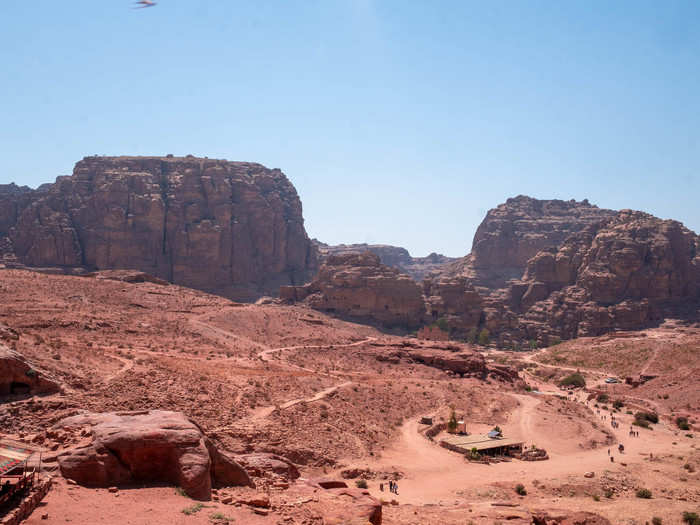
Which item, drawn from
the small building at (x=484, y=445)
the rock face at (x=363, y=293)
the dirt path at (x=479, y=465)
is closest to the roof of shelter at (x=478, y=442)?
the small building at (x=484, y=445)

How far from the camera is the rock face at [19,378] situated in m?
22.2

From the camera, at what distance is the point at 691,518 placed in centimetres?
2538

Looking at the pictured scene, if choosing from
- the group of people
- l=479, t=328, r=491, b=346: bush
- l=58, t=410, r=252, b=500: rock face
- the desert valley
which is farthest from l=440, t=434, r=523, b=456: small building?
l=479, t=328, r=491, b=346: bush

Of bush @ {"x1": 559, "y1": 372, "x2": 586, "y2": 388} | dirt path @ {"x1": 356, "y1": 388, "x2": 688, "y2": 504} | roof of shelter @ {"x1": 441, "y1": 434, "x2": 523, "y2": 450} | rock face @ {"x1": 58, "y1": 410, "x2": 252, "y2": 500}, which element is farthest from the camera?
bush @ {"x1": 559, "y1": 372, "x2": 586, "y2": 388}

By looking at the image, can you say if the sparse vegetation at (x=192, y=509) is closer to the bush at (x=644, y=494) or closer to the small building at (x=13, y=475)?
the small building at (x=13, y=475)

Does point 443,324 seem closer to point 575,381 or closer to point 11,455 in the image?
point 575,381

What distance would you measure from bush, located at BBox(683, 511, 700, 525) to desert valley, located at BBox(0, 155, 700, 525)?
0.62 ft

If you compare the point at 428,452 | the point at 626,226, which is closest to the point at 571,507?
the point at 428,452

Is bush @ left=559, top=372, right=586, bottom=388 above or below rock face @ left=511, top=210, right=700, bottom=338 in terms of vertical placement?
below

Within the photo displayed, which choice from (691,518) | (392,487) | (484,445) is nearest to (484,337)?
(484,445)

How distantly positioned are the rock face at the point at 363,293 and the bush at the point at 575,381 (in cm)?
2755

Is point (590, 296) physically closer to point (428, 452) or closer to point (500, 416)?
point (500, 416)

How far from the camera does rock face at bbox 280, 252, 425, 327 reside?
87875 millimetres

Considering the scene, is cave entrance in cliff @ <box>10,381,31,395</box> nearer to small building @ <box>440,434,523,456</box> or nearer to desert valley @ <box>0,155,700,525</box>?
desert valley @ <box>0,155,700,525</box>
